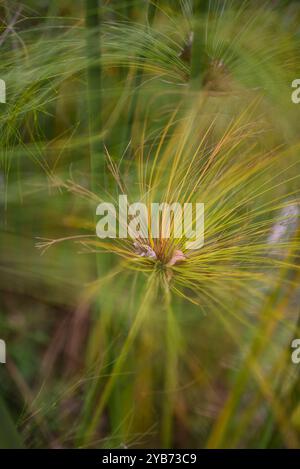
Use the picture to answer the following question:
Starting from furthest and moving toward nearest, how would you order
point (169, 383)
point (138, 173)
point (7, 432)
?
point (169, 383), point (138, 173), point (7, 432)

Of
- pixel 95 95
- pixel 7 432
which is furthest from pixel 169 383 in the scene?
pixel 95 95

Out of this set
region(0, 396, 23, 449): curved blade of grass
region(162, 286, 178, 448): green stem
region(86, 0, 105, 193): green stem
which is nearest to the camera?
region(0, 396, 23, 449): curved blade of grass

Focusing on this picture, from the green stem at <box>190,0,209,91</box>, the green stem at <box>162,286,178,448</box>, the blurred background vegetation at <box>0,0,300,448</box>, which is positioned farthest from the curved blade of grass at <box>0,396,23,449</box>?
the green stem at <box>190,0,209,91</box>

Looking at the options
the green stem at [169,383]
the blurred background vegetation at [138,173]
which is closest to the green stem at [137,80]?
the blurred background vegetation at [138,173]

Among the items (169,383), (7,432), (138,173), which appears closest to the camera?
(7,432)

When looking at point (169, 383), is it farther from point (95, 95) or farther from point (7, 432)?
point (95, 95)

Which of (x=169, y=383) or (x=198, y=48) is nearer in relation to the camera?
(x=198, y=48)

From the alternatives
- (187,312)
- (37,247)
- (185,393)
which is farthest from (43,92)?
(185,393)

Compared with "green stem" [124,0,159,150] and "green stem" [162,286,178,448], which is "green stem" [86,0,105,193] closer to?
"green stem" [124,0,159,150]
